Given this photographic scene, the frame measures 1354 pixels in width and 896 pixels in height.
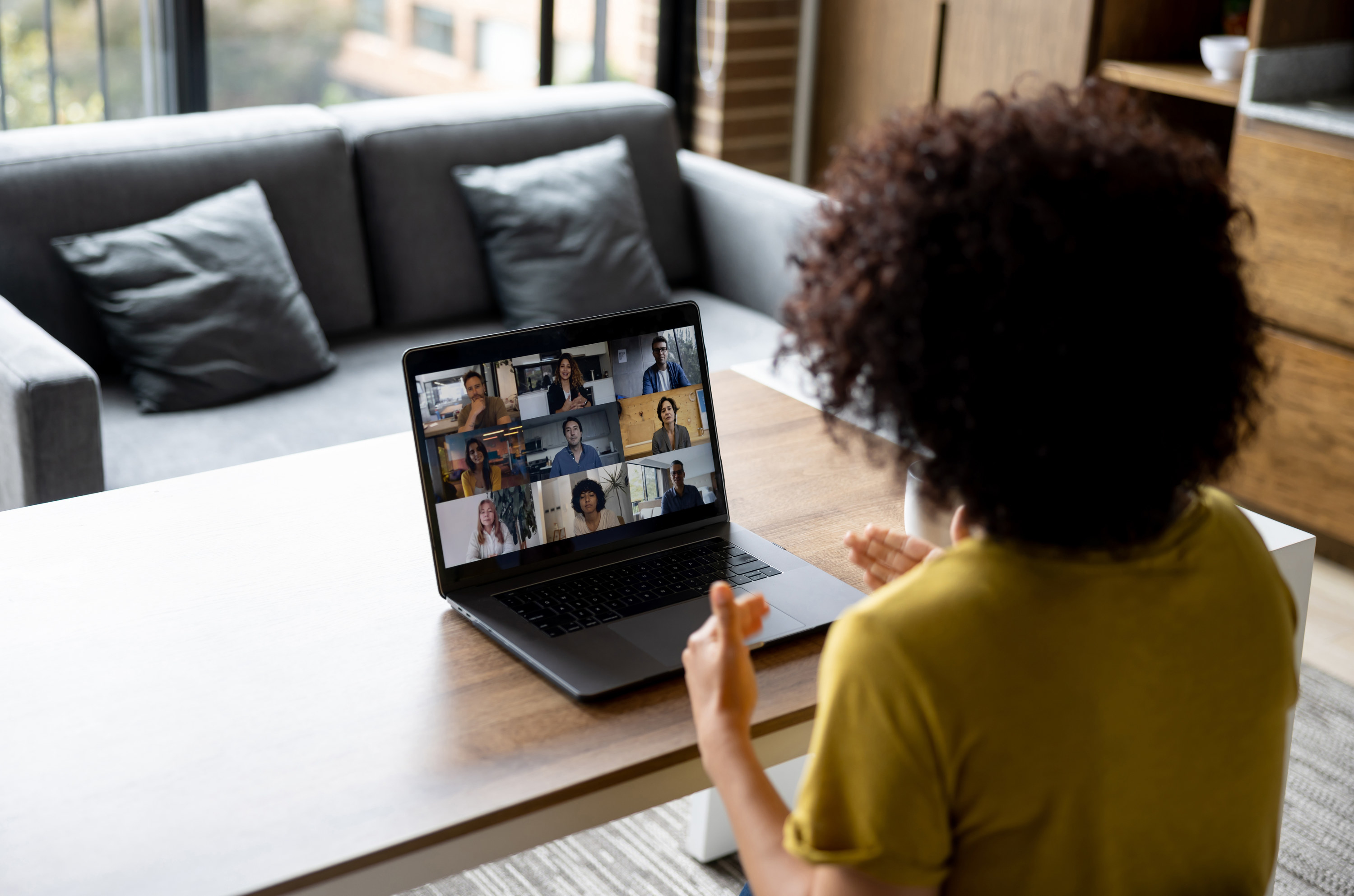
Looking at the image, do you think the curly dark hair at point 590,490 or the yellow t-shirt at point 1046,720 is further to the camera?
the curly dark hair at point 590,490

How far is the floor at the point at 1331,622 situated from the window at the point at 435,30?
2.66 meters

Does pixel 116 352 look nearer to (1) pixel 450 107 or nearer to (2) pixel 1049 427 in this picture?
(1) pixel 450 107

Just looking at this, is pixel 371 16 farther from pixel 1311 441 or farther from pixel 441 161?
pixel 1311 441

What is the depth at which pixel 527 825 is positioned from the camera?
965mm

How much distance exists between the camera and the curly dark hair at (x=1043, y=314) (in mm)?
720

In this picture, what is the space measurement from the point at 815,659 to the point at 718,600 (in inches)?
9.9

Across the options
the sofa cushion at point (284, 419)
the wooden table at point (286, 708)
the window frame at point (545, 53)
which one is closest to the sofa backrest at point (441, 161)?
the sofa cushion at point (284, 419)

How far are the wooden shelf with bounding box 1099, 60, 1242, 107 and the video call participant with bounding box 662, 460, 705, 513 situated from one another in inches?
77.4

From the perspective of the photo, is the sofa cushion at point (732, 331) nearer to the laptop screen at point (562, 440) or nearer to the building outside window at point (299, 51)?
the building outside window at point (299, 51)

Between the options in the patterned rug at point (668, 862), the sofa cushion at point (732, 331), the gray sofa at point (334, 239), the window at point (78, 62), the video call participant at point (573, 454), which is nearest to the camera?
the video call participant at point (573, 454)

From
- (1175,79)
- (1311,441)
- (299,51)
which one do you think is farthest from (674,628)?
(299,51)

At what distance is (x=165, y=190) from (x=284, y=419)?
529 millimetres

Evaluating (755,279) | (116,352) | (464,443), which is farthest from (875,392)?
(755,279)

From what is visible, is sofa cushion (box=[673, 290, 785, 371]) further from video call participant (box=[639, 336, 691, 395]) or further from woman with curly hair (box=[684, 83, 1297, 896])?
woman with curly hair (box=[684, 83, 1297, 896])
